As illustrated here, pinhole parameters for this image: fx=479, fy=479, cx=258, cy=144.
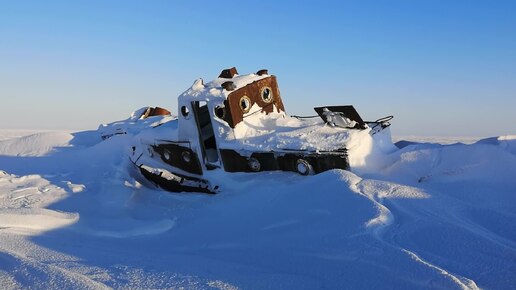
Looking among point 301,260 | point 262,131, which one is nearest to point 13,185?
point 262,131

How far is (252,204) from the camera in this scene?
652 centimetres

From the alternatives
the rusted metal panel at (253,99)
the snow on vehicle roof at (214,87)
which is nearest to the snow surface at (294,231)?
the rusted metal panel at (253,99)

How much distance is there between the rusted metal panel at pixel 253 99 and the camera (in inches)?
336

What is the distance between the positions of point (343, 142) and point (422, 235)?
3.22 metres

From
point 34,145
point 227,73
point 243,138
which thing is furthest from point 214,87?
point 34,145

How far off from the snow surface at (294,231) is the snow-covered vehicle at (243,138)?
32 centimetres

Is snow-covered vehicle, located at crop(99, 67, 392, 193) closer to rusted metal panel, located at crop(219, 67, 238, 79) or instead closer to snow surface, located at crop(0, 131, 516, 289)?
rusted metal panel, located at crop(219, 67, 238, 79)

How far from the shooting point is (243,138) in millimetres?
8531

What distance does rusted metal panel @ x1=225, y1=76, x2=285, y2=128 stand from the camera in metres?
8.54

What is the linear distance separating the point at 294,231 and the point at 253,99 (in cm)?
427

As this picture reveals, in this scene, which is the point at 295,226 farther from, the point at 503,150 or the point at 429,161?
the point at 503,150

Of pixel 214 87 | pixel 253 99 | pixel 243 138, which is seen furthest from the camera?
pixel 253 99

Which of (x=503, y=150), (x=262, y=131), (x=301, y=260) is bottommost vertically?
(x=301, y=260)

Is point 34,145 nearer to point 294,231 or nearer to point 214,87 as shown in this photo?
point 214,87
